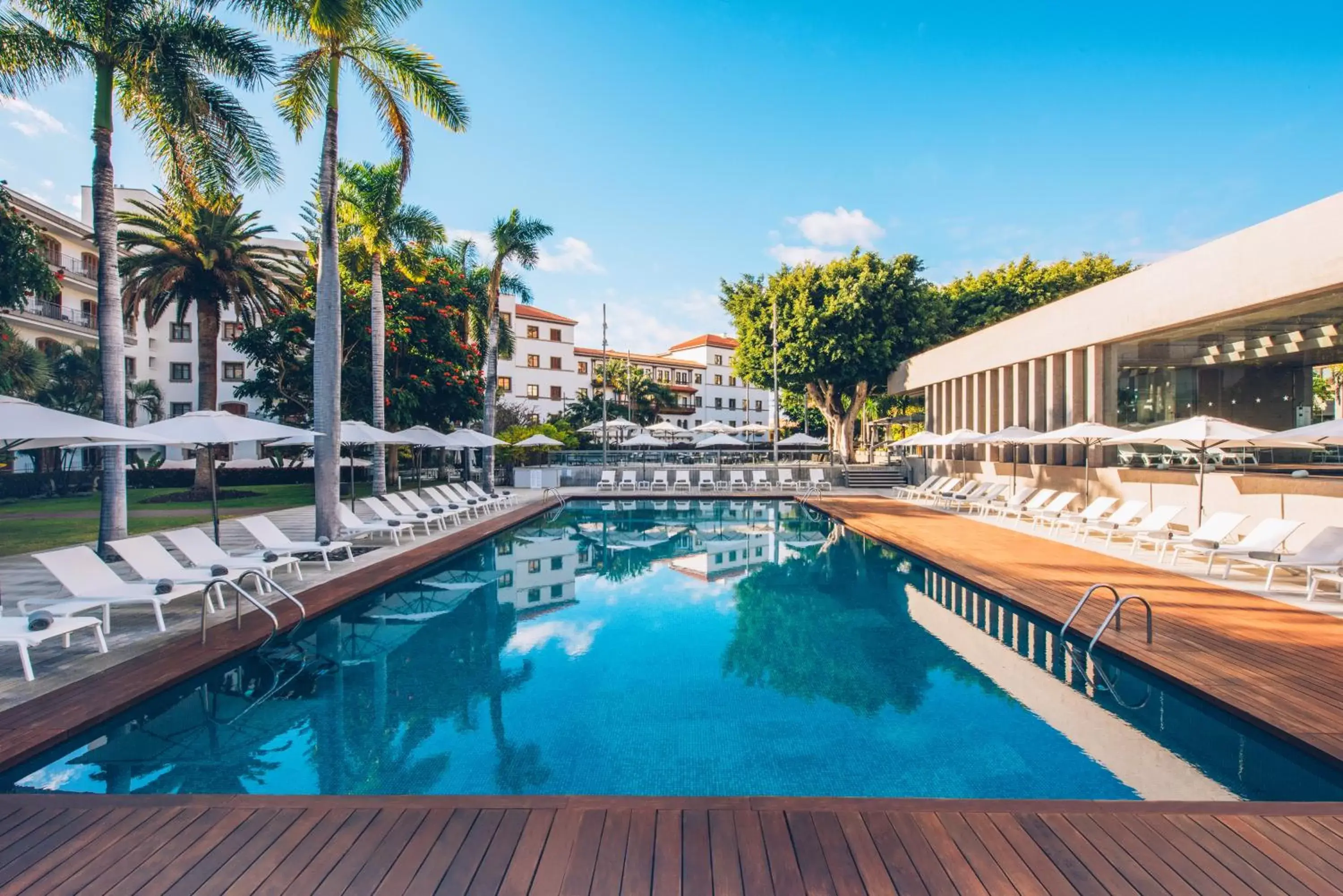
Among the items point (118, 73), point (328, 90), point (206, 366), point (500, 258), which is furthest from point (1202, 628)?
point (206, 366)

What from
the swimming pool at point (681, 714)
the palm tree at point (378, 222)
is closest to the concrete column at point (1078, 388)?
the swimming pool at point (681, 714)

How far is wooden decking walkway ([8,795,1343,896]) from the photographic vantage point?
277 cm

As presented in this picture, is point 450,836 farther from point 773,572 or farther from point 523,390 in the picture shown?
point 523,390

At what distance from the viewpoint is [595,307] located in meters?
28.7

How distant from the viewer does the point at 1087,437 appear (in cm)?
1336

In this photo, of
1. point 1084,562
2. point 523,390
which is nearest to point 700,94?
point 1084,562

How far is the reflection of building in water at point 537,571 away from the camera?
382 inches

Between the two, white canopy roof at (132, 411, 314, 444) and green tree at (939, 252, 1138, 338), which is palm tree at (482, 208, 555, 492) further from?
green tree at (939, 252, 1138, 338)

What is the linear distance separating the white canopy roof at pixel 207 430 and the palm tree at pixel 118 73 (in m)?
1.30

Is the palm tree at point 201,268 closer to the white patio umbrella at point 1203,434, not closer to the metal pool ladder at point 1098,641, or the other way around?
the metal pool ladder at point 1098,641

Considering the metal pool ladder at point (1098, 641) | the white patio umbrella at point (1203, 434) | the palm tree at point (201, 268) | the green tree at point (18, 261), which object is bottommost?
the metal pool ladder at point (1098, 641)

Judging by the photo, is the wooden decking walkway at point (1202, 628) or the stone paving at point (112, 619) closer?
the wooden decking walkway at point (1202, 628)

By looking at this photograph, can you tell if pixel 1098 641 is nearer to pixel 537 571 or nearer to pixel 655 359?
pixel 537 571

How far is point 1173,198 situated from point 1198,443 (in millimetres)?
19248
